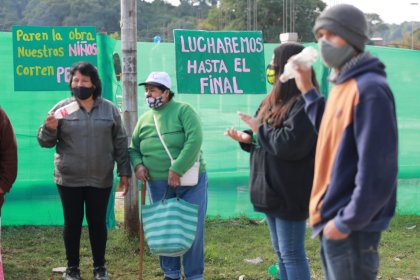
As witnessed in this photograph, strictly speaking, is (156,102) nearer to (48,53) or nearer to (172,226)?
(172,226)

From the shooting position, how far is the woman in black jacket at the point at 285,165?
11.6 ft

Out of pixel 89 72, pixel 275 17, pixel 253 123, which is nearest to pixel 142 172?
pixel 89 72

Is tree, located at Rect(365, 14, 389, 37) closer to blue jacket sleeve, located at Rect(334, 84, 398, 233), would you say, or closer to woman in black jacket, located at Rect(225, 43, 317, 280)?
woman in black jacket, located at Rect(225, 43, 317, 280)

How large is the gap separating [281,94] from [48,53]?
3390 mm

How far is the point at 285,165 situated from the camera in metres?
3.65

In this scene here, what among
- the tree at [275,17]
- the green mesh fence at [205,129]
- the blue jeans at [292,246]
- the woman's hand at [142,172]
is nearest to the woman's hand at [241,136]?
the blue jeans at [292,246]

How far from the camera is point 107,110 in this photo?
16.0 ft

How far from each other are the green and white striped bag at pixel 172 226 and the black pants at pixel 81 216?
1.62 ft

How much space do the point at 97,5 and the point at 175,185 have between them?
222ft

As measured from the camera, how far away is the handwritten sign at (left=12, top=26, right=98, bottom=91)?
6.35m

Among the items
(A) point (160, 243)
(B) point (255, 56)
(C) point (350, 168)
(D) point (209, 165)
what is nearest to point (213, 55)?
(B) point (255, 56)

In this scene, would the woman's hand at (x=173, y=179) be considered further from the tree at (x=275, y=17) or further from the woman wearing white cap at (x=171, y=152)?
the tree at (x=275, y=17)

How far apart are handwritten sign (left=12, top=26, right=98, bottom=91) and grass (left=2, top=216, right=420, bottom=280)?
1.52m

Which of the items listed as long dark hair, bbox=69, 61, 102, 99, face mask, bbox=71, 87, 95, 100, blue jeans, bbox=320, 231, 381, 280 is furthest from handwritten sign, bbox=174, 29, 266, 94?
blue jeans, bbox=320, 231, 381, 280
